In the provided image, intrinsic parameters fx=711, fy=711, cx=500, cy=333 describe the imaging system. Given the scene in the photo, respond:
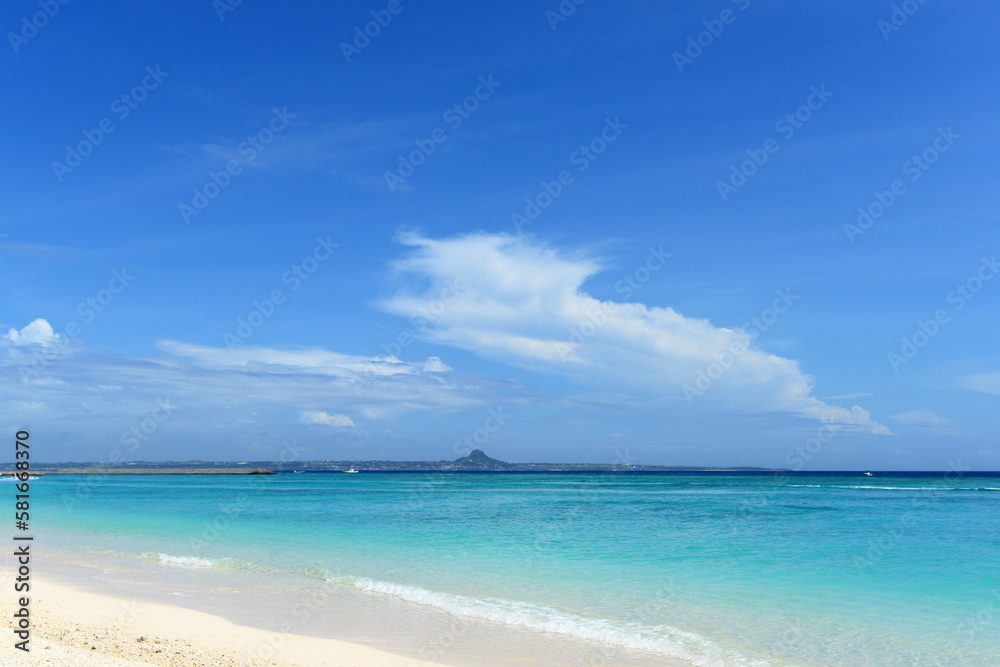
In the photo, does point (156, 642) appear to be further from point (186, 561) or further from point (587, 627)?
point (186, 561)

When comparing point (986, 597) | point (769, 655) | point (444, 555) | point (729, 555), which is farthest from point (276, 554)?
point (986, 597)

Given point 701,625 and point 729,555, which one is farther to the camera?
point 729,555

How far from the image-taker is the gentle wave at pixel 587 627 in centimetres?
1038

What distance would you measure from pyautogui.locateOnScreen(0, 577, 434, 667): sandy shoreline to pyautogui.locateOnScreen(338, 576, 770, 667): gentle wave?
291cm

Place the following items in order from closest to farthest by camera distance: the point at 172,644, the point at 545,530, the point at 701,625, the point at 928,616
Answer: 1. the point at 172,644
2. the point at 701,625
3. the point at 928,616
4. the point at 545,530

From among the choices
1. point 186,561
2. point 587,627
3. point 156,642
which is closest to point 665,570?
point 587,627

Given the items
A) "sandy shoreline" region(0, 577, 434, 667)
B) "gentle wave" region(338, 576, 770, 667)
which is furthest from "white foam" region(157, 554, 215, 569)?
"gentle wave" region(338, 576, 770, 667)

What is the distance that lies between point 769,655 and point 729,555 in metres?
10.3

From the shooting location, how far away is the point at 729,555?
798 inches

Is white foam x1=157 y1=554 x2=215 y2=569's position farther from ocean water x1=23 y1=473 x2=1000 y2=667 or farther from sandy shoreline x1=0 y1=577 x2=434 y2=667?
sandy shoreline x1=0 y1=577 x2=434 y2=667

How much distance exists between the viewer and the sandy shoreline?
29.1 ft

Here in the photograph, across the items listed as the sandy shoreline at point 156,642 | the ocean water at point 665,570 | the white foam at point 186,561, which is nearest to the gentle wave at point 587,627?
the ocean water at point 665,570

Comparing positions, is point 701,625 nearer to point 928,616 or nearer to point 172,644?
point 928,616

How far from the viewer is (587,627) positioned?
39.0 ft
